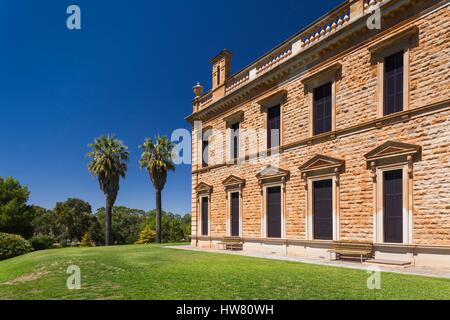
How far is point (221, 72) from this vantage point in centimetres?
2239

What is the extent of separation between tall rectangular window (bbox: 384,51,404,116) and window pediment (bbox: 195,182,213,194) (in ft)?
42.3

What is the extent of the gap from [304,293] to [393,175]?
7209 millimetres

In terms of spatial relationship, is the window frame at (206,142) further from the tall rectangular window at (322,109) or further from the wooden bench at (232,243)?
the tall rectangular window at (322,109)

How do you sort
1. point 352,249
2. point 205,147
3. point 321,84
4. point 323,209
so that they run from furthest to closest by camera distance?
point 205,147 < point 321,84 < point 323,209 < point 352,249

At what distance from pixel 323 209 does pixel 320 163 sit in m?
2.14

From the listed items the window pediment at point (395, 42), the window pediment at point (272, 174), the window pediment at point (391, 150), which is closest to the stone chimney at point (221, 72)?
the window pediment at point (272, 174)

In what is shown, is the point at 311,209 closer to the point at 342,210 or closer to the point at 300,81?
the point at 342,210

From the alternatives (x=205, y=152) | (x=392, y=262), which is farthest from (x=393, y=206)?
(x=205, y=152)

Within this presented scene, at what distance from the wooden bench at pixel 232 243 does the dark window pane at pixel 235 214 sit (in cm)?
48

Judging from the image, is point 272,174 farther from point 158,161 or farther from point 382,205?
point 158,161

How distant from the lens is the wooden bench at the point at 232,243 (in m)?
18.9

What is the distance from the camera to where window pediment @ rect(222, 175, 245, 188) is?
62.9 ft
